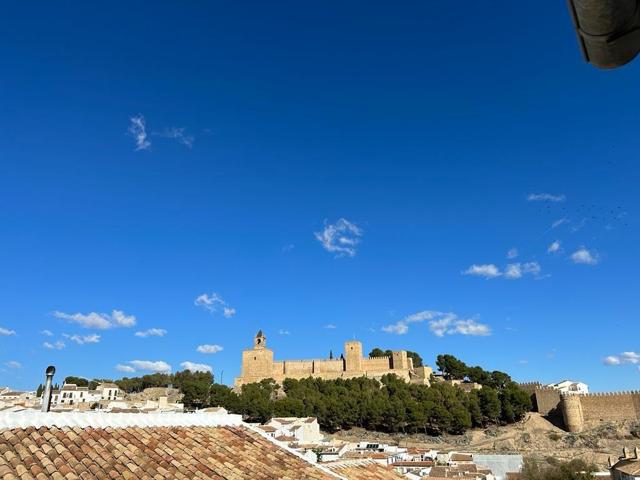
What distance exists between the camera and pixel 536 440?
161ft

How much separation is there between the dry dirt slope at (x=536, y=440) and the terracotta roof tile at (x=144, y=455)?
42899mm

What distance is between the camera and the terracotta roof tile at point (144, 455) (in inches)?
205

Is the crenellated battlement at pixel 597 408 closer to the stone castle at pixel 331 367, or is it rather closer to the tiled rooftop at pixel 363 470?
the stone castle at pixel 331 367

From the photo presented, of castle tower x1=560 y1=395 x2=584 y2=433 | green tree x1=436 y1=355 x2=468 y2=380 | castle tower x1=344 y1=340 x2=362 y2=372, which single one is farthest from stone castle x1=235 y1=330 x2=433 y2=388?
castle tower x1=560 y1=395 x2=584 y2=433

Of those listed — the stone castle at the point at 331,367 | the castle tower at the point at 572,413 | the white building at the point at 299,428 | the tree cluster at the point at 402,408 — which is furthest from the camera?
the stone castle at the point at 331,367

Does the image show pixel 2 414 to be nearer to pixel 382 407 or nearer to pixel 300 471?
pixel 300 471

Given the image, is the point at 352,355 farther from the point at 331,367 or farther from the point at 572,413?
the point at 572,413

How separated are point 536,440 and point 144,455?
172 ft

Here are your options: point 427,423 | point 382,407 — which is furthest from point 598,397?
point 382,407

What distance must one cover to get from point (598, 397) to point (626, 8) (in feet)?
200

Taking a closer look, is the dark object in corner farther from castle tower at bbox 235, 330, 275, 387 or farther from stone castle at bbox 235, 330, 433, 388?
castle tower at bbox 235, 330, 275, 387

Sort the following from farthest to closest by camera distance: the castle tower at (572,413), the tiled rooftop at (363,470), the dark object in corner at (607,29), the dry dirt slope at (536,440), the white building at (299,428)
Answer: the castle tower at (572,413) → the dry dirt slope at (536,440) → the white building at (299,428) → the tiled rooftop at (363,470) → the dark object in corner at (607,29)

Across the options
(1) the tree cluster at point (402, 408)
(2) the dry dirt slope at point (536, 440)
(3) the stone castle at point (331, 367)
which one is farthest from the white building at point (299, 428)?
(3) the stone castle at point (331, 367)

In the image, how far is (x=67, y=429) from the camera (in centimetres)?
607
